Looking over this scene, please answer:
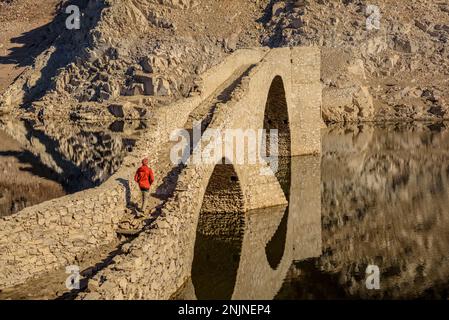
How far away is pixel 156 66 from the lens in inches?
2309

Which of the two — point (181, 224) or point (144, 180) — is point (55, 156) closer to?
point (144, 180)

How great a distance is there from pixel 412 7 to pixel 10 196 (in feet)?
159

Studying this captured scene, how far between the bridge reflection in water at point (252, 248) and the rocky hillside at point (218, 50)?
2958 cm

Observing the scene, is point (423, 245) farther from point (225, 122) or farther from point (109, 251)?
point (109, 251)

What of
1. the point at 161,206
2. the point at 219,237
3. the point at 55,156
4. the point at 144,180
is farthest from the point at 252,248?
the point at 55,156

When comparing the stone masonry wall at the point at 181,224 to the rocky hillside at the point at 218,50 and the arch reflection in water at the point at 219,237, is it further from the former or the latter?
the rocky hillside at the point at 218,50

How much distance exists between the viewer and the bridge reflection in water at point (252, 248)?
16.2 metres

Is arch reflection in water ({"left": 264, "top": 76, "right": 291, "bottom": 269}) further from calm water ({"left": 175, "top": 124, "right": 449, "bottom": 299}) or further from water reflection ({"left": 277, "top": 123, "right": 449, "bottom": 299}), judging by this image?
water reflection ({"left": 277, "top": 123, "right": 449, "bottom": 299})

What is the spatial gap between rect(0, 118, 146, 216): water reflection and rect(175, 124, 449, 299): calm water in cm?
898

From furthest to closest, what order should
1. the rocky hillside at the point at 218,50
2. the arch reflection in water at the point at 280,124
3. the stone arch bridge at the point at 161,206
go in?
the rocky hillside at the point at 218,50, the arch reflection in water at the point at 280,124, the stone arch bridge at the point at 161,206

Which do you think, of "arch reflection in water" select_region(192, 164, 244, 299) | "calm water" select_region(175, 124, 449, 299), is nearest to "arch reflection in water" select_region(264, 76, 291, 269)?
"calm water" select_region(175, 124, 449, 299)

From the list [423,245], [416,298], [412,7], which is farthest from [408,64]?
[416,298]

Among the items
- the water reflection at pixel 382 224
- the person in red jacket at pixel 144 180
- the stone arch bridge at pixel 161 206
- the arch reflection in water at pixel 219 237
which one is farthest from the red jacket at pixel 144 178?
the water reflection at pixel 382 224

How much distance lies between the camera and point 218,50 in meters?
61.5
